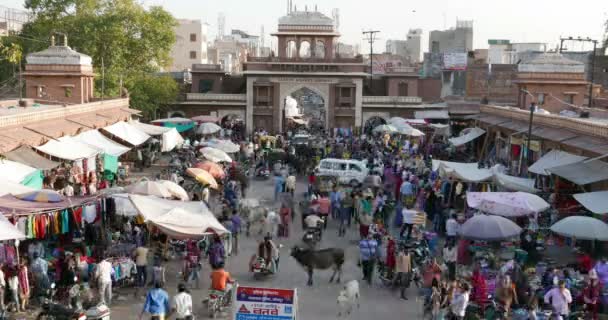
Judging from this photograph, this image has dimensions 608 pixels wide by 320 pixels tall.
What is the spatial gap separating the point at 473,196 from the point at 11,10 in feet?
162

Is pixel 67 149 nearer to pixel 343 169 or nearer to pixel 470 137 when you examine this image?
pixel 343 169

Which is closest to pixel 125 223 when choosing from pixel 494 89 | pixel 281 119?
pixel 281 119

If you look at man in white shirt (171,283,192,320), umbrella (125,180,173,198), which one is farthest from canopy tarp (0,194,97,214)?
man in white shirt (171,283,192,320)

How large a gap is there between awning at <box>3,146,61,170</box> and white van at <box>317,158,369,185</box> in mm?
9686

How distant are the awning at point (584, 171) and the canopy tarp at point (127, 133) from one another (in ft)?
45.9

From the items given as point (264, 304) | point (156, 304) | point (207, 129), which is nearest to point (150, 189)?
point (156, 304)

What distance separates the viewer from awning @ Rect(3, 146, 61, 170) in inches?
664

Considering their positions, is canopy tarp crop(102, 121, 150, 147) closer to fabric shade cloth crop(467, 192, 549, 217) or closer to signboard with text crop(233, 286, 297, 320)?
fabric shade cloth crop(467, 192, 549, 217)

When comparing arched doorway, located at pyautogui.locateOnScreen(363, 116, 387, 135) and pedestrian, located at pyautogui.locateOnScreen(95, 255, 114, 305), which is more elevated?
Answer: arched doorway, located at pyautogui.locateOnScreen(363, 116, 387, 135)

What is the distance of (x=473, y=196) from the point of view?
16641 millimetres

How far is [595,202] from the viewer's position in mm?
14977

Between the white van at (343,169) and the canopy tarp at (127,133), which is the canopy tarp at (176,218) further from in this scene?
the canopy tarp at (127,133)

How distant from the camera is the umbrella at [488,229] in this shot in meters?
14.5

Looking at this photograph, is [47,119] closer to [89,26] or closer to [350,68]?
[89,26]
